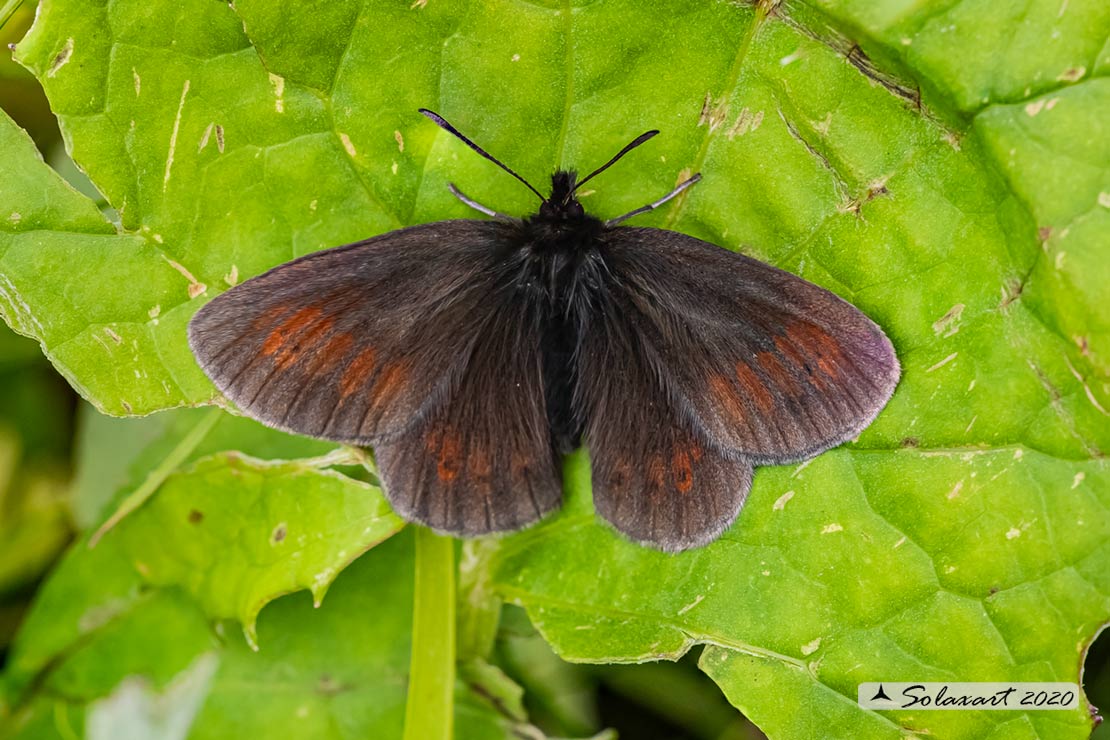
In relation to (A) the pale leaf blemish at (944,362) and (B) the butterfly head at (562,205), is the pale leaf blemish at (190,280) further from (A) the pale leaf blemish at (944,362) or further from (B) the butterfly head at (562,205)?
(A) the pale leaf blemish at (944,362)

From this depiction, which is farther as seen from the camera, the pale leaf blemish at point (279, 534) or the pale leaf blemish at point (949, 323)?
the pale leaf blemish at point (279, 534)

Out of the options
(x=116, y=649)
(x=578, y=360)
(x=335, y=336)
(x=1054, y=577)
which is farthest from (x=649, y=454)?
(x=116, y=649)

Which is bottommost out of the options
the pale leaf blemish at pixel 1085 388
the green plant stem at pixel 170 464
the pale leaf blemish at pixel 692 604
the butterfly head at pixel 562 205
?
the green plant stem at pixel 170 464

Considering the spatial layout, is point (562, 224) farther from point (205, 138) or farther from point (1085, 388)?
point (1085, 388)

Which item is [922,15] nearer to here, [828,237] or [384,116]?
[828,237]

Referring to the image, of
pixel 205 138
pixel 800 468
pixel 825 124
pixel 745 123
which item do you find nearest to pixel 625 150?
pixel 745 123

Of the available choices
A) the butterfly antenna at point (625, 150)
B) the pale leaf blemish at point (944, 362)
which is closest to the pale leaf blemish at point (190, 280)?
the butterfly antenna at point (625, 150)

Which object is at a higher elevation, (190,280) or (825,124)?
(825,124)

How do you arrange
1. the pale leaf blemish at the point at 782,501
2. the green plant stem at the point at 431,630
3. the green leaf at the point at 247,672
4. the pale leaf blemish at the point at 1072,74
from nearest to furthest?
the pale leaf blemish at the point at 1072,74, the pale leaf blemish at the point at 782,501, the green plant stem at the point at 431,630, the green leaf at the point at 247,672

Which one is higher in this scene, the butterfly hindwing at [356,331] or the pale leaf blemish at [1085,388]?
the pale leaf blemish at [1085,388]
